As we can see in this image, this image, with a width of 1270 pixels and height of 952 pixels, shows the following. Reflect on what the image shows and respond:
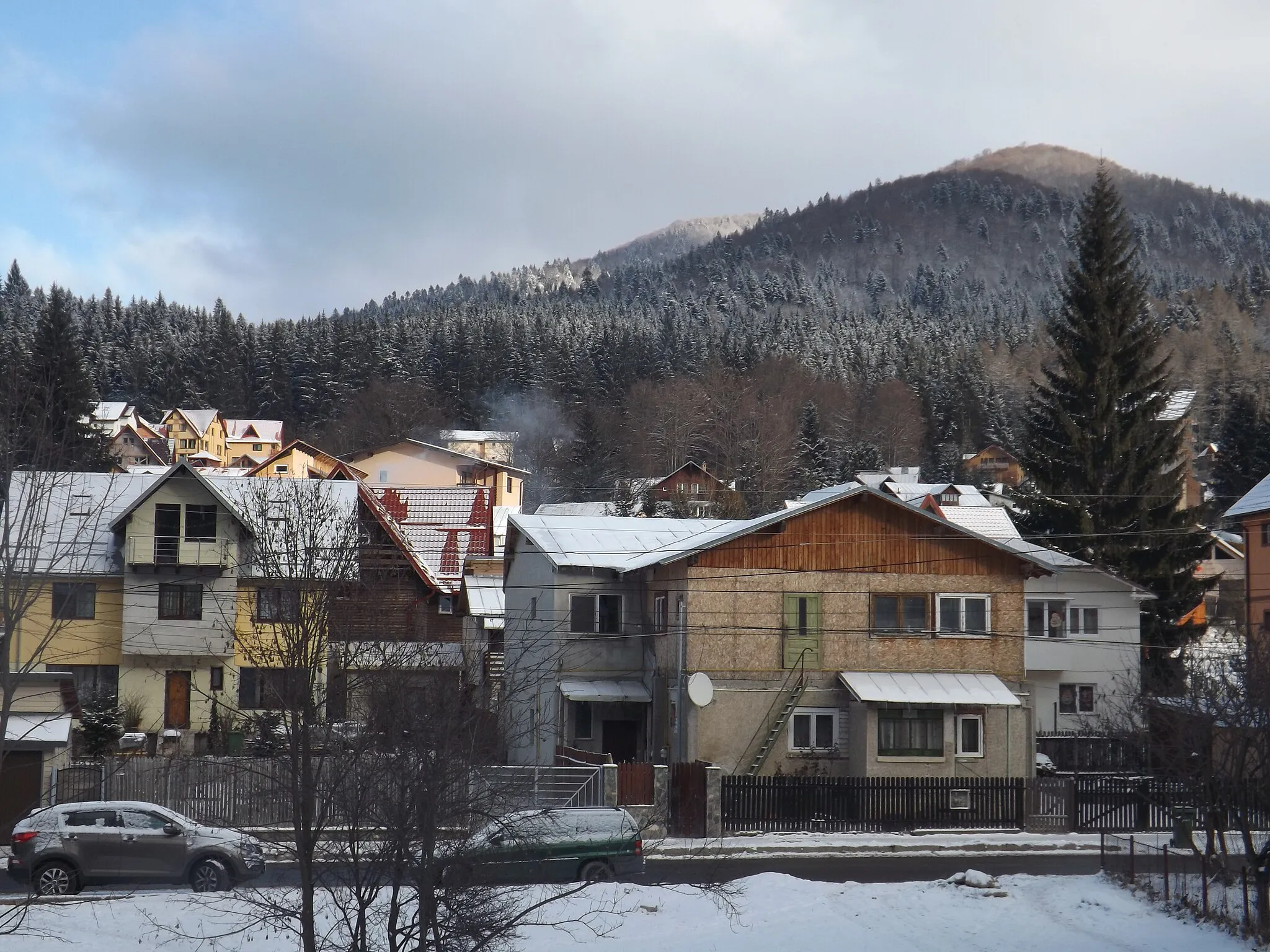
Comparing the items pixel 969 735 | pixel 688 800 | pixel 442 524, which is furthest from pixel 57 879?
pixel 442 524

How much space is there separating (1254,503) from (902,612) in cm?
1553

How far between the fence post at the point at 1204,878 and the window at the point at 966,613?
15940mm

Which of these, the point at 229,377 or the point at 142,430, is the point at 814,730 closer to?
the point at 142,430

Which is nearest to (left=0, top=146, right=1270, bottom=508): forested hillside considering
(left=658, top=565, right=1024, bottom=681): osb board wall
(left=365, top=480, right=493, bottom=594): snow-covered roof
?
(left=365, top=480, right=493, bottom=594): snow-covered roof

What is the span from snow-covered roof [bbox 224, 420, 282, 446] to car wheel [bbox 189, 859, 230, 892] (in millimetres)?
129228

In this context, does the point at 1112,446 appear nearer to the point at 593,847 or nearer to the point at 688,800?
the point at 688,800

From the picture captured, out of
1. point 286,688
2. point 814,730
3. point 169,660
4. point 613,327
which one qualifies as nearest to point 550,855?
point 286,688

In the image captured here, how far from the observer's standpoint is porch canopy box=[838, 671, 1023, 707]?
34.6 m

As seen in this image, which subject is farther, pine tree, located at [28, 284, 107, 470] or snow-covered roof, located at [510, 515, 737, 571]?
snow-covered roof, located at [510, 515, 737, 571]

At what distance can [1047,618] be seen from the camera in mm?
46562

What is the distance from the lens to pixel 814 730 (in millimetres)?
35656

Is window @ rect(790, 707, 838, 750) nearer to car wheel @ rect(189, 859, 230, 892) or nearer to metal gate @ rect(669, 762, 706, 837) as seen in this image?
metal gate @ rect(669, 762, 706, 837)

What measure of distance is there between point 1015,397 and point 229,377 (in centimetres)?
9440

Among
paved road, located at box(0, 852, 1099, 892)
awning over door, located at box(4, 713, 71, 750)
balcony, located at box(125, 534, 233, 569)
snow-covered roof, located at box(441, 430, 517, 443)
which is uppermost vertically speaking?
snow-covered roof, located at box(441, 430, 517, 443)
